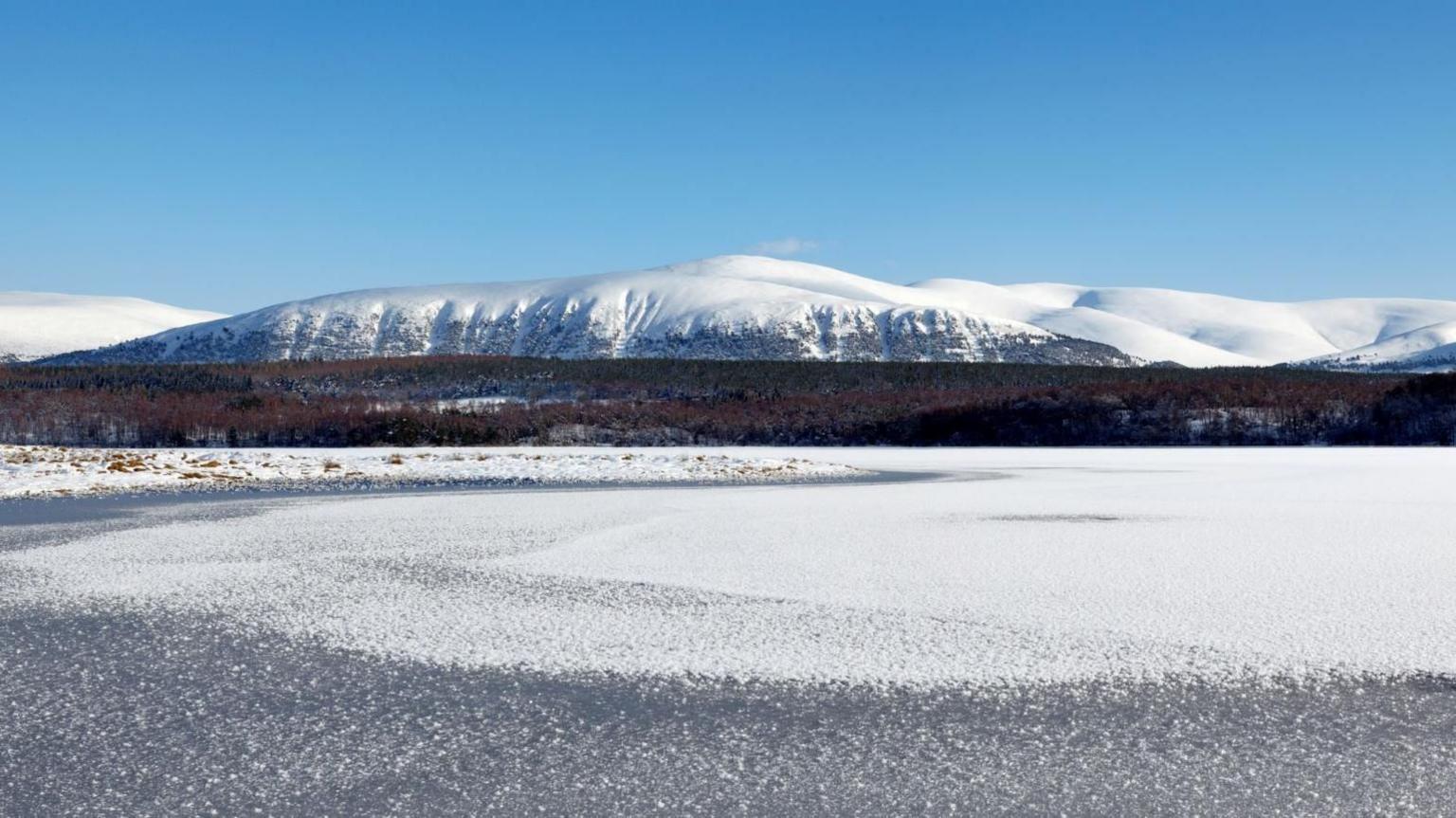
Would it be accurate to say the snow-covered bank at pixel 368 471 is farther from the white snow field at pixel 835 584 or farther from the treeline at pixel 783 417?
the treeline at pixel 783 417

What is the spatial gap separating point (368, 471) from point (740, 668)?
1027 inches

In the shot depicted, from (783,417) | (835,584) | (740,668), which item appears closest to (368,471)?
(835,584)

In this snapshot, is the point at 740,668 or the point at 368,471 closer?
the point at 740,668

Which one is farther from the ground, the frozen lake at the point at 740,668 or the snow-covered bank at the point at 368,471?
the snow-covered bank at the point at 368,471

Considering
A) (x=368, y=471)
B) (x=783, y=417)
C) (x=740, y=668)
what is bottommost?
(x=740, y=668)

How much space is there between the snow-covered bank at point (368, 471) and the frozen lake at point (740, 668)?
1183 centimetres

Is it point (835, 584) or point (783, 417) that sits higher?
point (783, 417)

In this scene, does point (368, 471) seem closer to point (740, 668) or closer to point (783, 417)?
point (740, 668)

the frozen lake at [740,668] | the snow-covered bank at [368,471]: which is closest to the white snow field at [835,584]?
the frozen lake at [740,668]

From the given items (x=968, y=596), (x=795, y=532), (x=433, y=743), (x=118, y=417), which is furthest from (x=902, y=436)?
(x=433, y=743)

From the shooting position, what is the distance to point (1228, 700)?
299 inches

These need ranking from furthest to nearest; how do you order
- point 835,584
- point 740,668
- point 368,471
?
1. point 368,471
2. point 835,584
3. point 740,668

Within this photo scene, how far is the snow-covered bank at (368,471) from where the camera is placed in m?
27.8

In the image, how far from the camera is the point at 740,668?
8.46 meters
